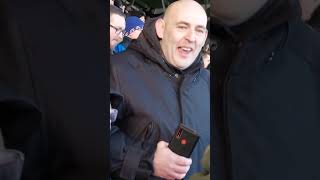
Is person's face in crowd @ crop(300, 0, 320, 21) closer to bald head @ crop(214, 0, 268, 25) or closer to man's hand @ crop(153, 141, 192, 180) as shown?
bald head @ crop(214, 0, 268, 25)

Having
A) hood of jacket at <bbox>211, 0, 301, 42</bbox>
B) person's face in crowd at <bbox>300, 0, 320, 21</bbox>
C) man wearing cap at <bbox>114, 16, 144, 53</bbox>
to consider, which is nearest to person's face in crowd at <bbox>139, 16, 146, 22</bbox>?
man wearing cap at <bbox>114, 16, 144, 53</bbox>

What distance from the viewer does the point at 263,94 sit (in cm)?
69

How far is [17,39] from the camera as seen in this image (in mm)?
542

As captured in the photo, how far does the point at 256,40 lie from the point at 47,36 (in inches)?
11.4

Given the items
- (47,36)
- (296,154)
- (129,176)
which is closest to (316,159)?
(296,154)

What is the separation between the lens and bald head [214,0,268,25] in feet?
2.14

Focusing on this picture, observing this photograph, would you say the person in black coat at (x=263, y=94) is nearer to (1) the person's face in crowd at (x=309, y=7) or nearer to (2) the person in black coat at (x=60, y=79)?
(1) the person's face in crowd at (x=309, y=7)

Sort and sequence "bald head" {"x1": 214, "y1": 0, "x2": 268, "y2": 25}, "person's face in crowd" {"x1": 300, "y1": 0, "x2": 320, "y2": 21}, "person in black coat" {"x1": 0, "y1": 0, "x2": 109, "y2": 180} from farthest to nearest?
"person's face in crowd" {"x1": 300, "y1": 0, "x2": 320, "y2": 21}
"bald head" {"x1": 214, "y1": 0, "x2": 268, "y2": 25}
"person in black coat" {"x1": 0, "y1": 0, "x2": 109, "y2": 180}

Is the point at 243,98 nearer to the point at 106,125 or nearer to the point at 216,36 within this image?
the point at 216,36

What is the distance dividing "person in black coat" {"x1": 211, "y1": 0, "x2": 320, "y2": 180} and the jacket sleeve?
3.9 inches

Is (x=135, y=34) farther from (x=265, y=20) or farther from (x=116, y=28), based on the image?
(x=265, y=20)

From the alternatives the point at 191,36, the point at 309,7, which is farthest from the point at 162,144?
the point at 309,7

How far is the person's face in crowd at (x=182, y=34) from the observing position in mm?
616

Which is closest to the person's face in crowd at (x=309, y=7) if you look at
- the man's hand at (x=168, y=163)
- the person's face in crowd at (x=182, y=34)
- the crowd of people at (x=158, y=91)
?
the crowd of people at (x=158, y=91)
